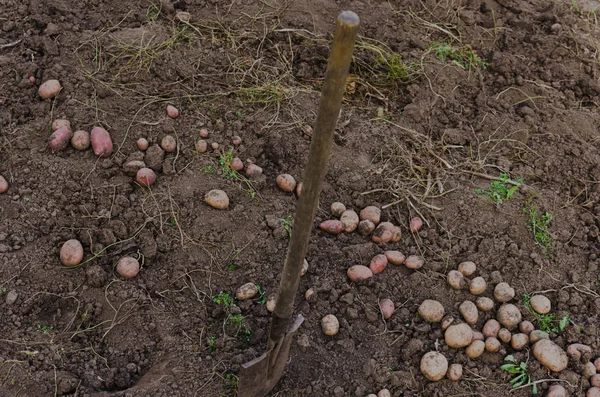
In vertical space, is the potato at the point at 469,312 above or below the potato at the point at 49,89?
below

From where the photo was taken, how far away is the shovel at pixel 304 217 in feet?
4.68

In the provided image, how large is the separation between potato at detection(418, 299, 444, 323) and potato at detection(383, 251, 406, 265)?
0.70 feet

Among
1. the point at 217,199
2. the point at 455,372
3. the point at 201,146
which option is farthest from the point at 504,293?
the point at 201,146

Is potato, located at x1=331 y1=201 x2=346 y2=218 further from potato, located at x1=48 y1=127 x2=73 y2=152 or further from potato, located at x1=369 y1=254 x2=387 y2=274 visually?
potato, located at x1=48 y1=127 x2=73 y2=152

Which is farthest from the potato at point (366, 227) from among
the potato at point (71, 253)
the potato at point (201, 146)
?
the potato at point (71, 253)

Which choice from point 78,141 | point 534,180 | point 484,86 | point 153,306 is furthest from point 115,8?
point 534,180

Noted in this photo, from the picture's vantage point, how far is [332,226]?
2611 millimetres

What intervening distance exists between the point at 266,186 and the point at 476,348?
1135mm

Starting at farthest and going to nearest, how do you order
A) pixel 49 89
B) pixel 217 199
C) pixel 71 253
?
pixel 49 89 → pixel 217 199 → pixel 71 253

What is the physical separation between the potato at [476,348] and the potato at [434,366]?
0.13 metres

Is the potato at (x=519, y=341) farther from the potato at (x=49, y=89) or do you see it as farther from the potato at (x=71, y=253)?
the potato at (x=49, y=89)

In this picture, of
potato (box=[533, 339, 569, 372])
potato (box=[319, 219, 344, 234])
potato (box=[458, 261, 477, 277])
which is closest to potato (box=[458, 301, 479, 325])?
potato (box=[458, 261, 477, 277])

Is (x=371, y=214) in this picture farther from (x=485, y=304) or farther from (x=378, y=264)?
(x=485, y=304)

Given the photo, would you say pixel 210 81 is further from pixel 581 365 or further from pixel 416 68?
pixel 581 365
